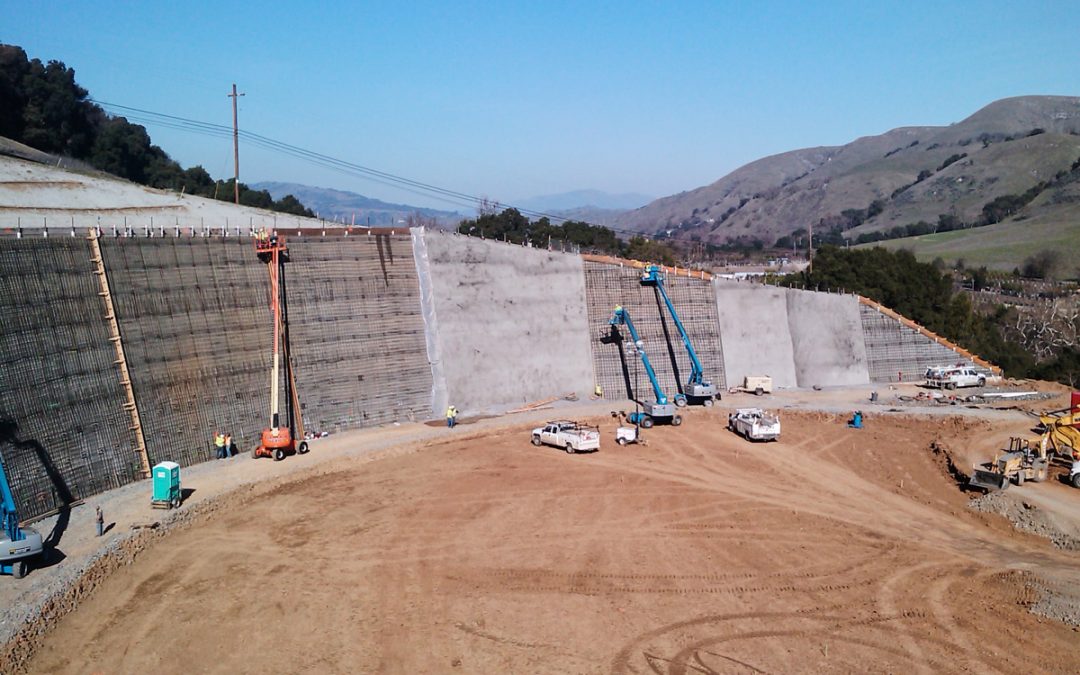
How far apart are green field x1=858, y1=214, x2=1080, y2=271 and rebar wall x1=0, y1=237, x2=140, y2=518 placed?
125 m

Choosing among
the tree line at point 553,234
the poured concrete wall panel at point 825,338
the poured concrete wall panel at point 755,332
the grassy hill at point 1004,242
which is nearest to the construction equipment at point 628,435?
the poured concrete wall panel at point 755,332

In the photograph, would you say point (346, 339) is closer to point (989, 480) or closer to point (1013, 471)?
point (989, 480)

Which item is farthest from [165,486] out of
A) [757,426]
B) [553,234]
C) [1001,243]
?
[1001,243]

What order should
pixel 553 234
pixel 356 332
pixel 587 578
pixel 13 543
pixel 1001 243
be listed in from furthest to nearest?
pixel 1001 243 < pixel 553 234 < pixel 356 332 < pixel 587 578 < pixel 13 543

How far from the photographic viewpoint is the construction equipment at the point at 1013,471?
1162 inches

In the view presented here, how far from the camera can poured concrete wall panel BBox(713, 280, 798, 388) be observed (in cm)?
4953

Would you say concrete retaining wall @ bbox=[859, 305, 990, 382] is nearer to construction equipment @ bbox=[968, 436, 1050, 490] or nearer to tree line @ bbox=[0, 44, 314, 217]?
construction equipment @ bbox=[968, 436, 1050, 490]

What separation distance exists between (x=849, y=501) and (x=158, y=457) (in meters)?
28.3

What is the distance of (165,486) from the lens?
26.9 m

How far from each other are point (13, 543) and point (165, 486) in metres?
6.09

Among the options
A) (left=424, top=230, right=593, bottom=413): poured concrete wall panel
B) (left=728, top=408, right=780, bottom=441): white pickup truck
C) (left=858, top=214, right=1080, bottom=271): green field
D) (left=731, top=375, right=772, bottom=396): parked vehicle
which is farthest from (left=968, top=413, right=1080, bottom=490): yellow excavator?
(left=858, top=214, right=1080, bottom=271): green field

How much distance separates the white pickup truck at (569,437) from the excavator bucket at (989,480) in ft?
51.9

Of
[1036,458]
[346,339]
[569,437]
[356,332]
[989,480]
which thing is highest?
[356,332]

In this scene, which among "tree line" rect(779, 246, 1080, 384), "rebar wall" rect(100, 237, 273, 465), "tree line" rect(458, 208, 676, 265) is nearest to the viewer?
"rebar wall" rect(100, 237, 273, 465)
